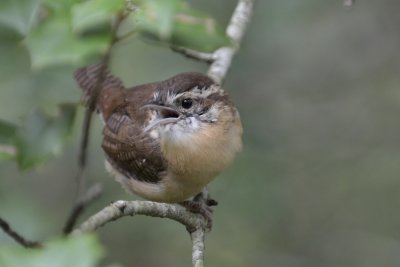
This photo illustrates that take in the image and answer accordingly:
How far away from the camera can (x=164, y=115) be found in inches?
171

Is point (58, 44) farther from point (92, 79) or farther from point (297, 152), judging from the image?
point (297, 152)

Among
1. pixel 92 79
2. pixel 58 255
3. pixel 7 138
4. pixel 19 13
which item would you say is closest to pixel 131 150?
pixel 92 79

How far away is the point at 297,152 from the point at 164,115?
6.96ft

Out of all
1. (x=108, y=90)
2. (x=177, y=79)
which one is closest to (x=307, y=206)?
(x=108, y=90)

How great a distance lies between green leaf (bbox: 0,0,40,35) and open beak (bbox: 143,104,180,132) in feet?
4.03

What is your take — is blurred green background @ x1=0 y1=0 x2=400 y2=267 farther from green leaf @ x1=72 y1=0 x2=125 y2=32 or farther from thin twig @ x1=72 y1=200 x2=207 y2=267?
green leaf @ x1=72 y1=0 x2=125 y2=32

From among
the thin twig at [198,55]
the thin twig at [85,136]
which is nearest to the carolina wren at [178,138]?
the thin twig at [198,55]

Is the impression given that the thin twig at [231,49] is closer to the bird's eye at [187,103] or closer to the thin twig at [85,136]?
the bird's eye at [187,103]

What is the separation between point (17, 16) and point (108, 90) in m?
2.20

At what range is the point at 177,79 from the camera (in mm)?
4312

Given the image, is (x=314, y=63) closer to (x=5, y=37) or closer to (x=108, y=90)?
(x=108, y=90)

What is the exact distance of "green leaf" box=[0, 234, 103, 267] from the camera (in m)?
1.93

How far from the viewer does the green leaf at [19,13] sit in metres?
2.98

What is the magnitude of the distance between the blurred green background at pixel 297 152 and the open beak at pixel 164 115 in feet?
5.16
